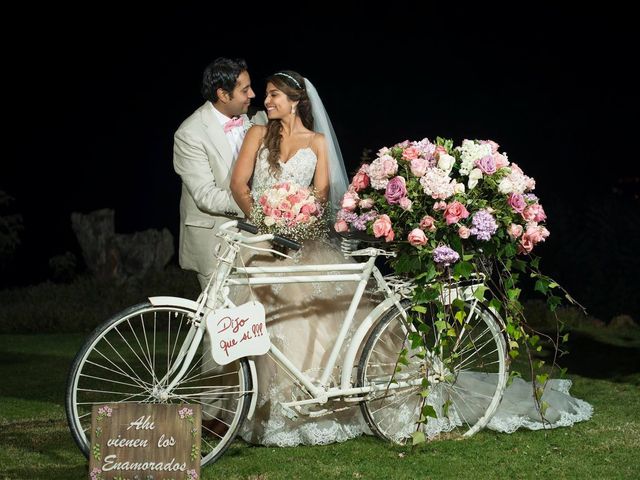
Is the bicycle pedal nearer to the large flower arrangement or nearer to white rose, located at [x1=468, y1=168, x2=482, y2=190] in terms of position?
the large flower arrangement

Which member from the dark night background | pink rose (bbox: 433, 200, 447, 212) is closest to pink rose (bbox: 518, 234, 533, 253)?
pink rose (bbox: 433, 200, 447, 212)

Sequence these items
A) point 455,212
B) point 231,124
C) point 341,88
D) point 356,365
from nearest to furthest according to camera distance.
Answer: point 455,212
point 356,365
point 231,124
point 341,88

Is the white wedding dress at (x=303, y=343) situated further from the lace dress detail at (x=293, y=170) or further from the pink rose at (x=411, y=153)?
the pink rose at (x=411, y=153)

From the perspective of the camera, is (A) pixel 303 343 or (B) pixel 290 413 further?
(A) pixel 303 343

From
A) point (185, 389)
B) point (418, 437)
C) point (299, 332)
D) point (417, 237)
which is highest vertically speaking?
point (417, 237)

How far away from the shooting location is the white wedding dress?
4.23 m

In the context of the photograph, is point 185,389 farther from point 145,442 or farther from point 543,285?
point 543,285

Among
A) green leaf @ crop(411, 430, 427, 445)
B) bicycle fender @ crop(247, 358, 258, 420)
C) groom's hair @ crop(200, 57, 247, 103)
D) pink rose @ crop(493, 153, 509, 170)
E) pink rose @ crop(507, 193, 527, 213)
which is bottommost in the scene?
green leaf @ crop(411, 430, 427, 445)

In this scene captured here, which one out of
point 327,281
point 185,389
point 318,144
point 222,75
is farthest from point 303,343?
point 222,75

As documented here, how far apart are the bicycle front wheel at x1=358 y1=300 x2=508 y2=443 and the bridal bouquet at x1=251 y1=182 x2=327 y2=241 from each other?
0.46 metres

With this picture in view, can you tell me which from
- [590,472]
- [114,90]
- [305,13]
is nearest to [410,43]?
[305,13]

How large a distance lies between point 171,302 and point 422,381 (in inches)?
37.7

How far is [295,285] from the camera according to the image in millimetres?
4336

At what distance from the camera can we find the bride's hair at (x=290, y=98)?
4316 mm
